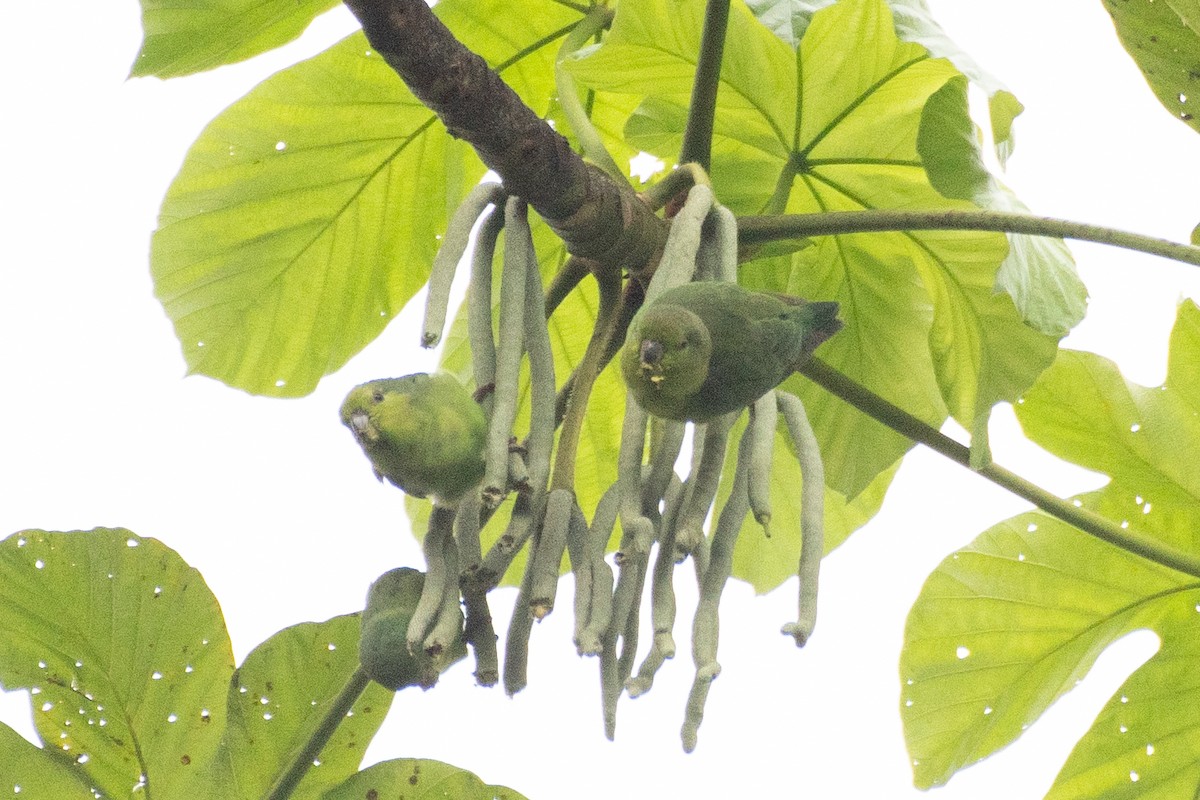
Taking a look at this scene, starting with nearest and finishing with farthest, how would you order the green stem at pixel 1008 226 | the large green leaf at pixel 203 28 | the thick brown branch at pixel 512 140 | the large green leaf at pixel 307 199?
the thick brown branch at pixel 512 140, the green stem at pixel 1008 226, the large green leaf at pixel 203 28, the large green leaf at pixel 307 199

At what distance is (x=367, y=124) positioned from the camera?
1226 millimetres

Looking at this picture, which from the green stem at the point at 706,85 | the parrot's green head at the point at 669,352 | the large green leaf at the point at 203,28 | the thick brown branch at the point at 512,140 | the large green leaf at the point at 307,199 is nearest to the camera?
the parrot's green head at the point at 669,352

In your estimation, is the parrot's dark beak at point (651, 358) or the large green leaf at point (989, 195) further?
the large green leaf at point (989, 195)

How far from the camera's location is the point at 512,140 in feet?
2.48

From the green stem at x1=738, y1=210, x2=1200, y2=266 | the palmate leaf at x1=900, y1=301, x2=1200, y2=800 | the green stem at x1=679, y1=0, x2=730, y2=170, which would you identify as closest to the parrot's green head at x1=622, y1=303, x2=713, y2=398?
the green stem at x1=738, y1=210, x2=1200, y2=266

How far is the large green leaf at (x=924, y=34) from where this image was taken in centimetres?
86

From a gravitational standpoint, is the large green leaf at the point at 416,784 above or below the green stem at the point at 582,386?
below

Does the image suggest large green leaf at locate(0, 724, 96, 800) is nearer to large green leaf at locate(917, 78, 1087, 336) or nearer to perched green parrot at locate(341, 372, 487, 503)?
perched green parrot at locate(341, 372, 487, 503)

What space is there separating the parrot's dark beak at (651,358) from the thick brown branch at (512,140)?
233mm

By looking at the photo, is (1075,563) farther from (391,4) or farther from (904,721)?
(391,4)

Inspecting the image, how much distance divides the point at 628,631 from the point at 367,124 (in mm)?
723

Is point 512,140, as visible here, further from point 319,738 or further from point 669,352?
point 319,738

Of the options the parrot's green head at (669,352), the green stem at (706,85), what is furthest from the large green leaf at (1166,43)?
the parrot's green head at (669,352)

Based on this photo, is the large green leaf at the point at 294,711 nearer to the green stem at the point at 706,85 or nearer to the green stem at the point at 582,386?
the green stem at the point at 582,386
